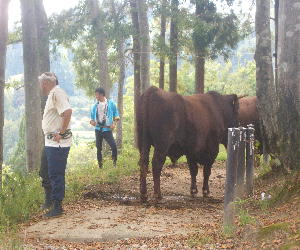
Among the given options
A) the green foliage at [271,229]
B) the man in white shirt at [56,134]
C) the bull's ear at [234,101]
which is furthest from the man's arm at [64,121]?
the bull's ear at [234,101]

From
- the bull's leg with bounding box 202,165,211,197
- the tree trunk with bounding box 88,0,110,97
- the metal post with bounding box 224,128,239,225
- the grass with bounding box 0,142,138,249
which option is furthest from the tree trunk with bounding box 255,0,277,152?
the tree trunk with bounding box 88,0,110,97

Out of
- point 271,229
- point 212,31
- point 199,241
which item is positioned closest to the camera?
point 271,229

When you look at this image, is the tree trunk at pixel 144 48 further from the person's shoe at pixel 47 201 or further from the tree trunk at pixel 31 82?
the person's shoe at pixel 47 201

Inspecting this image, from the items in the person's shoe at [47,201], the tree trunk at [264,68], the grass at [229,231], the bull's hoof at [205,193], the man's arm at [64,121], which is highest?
the tree trunk at [264,68]

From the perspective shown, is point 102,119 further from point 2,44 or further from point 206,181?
point 2,44

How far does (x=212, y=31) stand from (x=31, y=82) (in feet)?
25.4

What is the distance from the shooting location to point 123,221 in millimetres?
7121

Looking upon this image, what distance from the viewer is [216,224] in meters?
6.66

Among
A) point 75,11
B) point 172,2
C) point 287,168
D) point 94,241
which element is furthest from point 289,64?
point 75,11

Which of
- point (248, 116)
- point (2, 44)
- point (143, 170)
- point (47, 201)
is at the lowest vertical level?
point (47, 201)

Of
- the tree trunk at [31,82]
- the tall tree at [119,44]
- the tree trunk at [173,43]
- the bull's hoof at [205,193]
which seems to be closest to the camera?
the bull's hoof at [205,193]

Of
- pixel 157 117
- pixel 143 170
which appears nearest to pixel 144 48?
pixel 157 117

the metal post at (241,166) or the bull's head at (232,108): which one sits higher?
the bull's head at (232,108)

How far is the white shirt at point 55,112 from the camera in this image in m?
7.41
